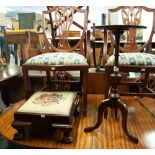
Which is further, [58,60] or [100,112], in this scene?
[58,60]

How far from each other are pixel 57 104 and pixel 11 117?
A: 54 cm

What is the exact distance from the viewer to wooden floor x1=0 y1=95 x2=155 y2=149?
141 cm

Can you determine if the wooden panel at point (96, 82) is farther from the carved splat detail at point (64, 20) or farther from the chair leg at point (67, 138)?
the chair leg at point (67, 138)

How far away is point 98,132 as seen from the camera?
1565 millimetres

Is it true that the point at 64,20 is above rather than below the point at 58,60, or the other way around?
above

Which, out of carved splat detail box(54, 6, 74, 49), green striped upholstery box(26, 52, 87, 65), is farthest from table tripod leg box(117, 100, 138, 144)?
carved splat detail box(54, 6, 74, 49)

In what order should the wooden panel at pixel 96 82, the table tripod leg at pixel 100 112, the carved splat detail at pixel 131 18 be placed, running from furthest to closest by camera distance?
the wooden panel at pixel 96 82 → the carved splat detail at pixel 131 18 → the table tripod leg at pixel 100 112

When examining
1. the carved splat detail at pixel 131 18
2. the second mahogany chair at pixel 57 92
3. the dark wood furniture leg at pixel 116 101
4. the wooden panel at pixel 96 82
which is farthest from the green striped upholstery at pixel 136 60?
the wooden panel at pixel 96 82

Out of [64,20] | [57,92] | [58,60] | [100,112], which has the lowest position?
[100,112]

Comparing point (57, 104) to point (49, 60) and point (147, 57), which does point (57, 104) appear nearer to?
point (49, 60)

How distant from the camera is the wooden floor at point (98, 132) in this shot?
1406mm

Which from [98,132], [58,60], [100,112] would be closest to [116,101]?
[100,112]

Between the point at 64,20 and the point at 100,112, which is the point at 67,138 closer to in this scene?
the point at 100,112

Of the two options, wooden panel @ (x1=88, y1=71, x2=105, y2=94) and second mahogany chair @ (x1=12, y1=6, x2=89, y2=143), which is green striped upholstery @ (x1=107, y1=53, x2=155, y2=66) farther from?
wooden panel @ (x1=88, y1=71, x2=105, y2=94)
